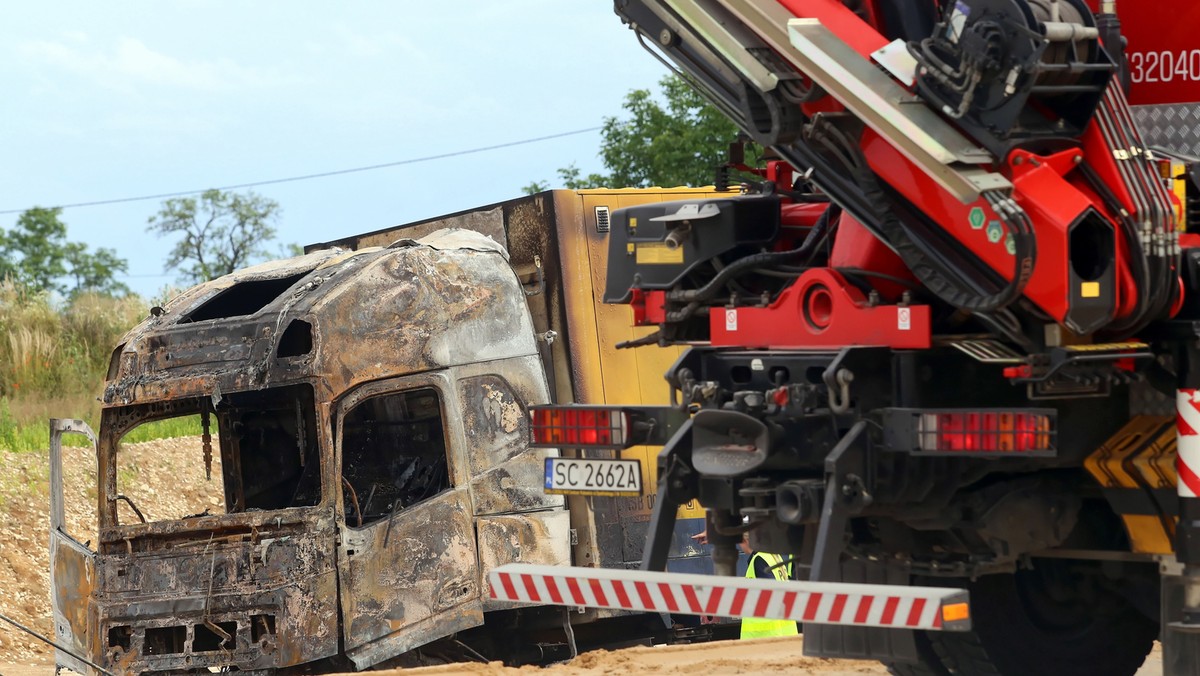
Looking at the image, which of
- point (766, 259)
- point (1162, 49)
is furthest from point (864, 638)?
point (1162, 49)

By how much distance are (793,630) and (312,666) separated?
9.58 feet

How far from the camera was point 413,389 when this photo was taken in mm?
9602

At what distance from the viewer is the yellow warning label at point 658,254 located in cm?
630

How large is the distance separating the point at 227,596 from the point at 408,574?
101 cm

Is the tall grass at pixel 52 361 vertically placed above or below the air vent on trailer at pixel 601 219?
below

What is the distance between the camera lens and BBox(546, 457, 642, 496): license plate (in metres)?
6.28

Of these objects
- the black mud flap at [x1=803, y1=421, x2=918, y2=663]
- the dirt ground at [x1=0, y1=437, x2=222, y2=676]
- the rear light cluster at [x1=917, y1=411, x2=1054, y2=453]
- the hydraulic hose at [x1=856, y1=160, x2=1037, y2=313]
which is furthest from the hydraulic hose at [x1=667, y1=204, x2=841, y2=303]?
the dirt ground at [x1=0, y1=437, x2=222, y2=676]

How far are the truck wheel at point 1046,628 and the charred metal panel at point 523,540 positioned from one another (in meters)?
3.61

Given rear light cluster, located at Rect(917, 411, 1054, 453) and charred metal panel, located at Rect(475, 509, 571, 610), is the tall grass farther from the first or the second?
rear light cluster, located at Rect(917, 411, 1054, 453)

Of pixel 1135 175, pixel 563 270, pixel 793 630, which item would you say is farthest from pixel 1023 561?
pixel 563 270

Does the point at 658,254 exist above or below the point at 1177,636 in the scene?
above

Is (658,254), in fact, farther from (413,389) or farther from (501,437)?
(501,437)

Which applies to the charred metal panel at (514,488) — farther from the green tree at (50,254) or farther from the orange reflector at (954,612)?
the green tree at (50,254)

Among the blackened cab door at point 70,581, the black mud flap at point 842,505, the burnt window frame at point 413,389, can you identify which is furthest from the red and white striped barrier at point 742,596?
the blackened cab door at point 70,581
